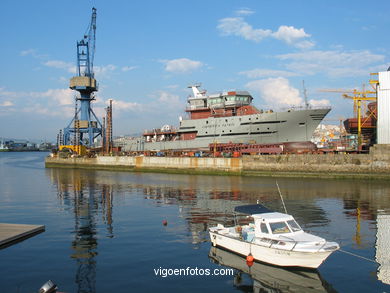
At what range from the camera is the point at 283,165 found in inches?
2112

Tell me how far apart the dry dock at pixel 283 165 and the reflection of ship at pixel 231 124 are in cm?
683

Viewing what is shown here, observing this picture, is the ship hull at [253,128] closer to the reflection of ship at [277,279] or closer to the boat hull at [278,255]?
the boat hull at [278,255]

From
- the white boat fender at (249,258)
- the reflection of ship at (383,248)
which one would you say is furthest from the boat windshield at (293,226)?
the reflection of ship at (383,248)

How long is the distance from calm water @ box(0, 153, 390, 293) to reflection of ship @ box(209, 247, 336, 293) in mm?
40

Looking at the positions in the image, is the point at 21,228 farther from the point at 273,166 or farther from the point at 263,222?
the point at 273,166

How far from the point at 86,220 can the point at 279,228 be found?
14721 millimetres

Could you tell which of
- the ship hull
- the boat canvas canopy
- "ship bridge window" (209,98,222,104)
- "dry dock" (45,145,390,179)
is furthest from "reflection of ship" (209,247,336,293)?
"ship bridge window" (209,98,222,104)

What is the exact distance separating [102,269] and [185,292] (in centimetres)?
425

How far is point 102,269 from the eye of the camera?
15594 millimetres

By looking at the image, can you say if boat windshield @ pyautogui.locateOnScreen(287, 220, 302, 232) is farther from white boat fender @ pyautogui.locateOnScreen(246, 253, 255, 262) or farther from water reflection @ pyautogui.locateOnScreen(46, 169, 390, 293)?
water reflection @ pyautogui.locateOnScreen(46, 169, 390, 293)

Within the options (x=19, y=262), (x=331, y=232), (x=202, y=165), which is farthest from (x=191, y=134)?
(x=19, y=262)

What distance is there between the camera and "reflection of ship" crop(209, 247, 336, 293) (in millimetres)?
13664

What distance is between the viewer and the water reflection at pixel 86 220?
1505 cm

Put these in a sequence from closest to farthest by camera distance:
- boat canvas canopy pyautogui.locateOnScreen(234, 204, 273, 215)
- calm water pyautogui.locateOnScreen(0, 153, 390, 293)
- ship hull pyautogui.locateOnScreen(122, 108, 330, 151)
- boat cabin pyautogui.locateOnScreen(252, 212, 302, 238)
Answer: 1. calm water pyautogui.locateOnScreen(0, 153, 390, 293)
2. boat cabin pyautogui.locateOnScreen(252, 212, 302, 238)
3. boat canvas canopy pyautogui.locateOnScreen(234, 204, 273, 215)
4. ship hull pyautogui.locateOnScreen(122, 108, 330, 151)
